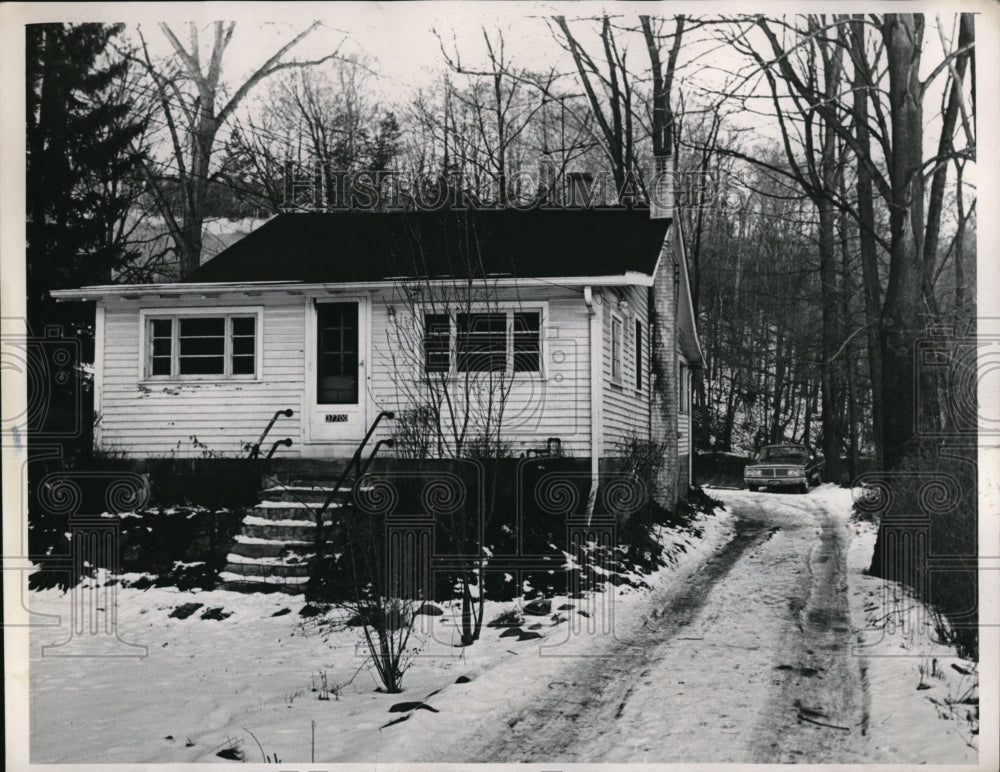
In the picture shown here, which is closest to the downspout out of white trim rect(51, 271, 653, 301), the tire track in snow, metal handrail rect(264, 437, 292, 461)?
white trim rect(51, 271, 653, 301)

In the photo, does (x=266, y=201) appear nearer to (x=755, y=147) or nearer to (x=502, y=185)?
(x=502, y=185)

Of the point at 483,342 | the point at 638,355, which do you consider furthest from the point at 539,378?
the point at 638,355

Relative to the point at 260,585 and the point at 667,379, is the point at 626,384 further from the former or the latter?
the point at 260,585

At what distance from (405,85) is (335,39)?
0.58m

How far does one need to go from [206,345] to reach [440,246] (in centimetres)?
257

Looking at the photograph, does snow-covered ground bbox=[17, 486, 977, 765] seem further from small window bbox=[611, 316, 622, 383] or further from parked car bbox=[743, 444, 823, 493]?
small window bbox=[611, 316, 622, 383]

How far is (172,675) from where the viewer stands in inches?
235

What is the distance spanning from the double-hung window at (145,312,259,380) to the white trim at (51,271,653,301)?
0.92ft

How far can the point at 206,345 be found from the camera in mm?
7898

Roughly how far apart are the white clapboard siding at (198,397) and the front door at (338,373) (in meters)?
0.18

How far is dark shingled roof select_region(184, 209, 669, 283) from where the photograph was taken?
268 inches

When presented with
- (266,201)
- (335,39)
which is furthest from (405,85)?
(266,201)

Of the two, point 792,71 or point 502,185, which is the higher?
point 792,71

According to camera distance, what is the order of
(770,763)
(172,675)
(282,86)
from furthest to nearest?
(282,86) < (172,675) < (770,763)
